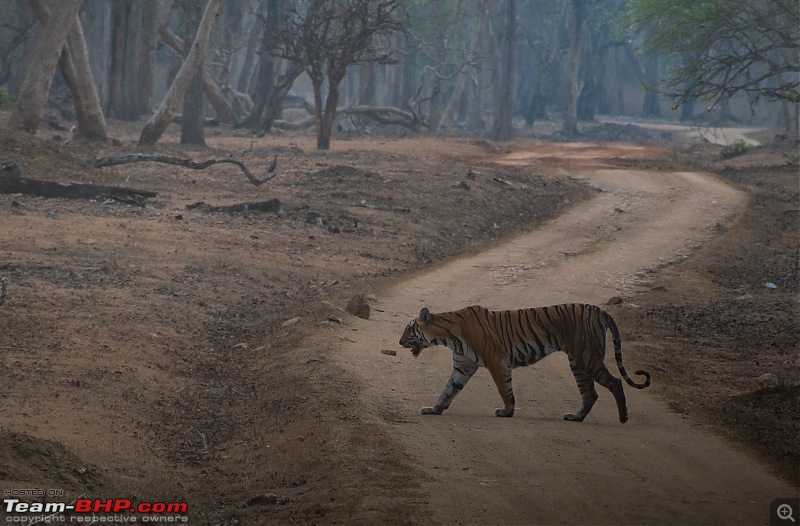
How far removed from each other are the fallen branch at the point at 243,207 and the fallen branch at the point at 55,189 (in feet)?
3.23

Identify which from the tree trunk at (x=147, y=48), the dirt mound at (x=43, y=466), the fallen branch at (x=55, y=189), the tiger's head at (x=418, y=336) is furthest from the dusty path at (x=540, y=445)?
the tree trunk at (x=147, y=48)

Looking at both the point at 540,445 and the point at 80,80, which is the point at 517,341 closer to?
the point at 540,445

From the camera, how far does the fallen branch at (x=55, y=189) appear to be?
1747 centimetres

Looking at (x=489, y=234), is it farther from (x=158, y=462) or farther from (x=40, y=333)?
(x=158, y=462)

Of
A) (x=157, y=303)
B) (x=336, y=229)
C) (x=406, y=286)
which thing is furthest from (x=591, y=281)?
(x=157, y=303)

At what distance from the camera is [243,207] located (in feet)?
59.7

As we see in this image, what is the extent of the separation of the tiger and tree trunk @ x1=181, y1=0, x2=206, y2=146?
2287cm

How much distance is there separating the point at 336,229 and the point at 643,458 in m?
11.0

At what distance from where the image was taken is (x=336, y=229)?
17594mm

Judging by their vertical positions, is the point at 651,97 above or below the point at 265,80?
below

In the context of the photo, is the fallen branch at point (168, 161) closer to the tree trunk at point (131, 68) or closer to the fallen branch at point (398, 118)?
the tree trunk at point (131, 68)

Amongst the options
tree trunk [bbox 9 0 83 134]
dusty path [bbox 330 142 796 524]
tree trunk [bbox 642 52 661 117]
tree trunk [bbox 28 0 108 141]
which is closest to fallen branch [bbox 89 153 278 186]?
tree trunk [bbox 9 0 83 134]

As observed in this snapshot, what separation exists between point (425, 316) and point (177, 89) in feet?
65.8

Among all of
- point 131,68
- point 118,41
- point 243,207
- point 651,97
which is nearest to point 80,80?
point 243,207
